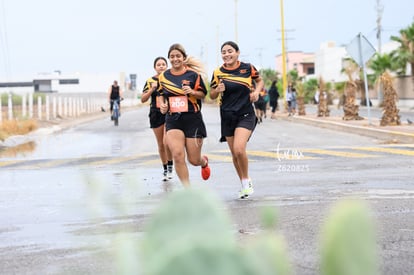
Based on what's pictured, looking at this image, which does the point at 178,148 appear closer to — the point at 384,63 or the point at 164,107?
the point at 164,107

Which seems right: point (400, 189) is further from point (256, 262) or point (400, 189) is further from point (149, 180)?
point (256, 262)

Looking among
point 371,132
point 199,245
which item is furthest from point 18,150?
point 199,245

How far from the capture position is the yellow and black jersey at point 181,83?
31.9ft

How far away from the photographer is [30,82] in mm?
155500

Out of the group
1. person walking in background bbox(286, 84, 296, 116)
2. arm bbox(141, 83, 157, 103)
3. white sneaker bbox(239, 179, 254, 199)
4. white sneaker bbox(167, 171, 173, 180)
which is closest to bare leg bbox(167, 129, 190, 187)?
white sneaker bbox(239, 179, 254, 199)

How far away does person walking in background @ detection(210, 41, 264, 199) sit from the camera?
977 centimetres

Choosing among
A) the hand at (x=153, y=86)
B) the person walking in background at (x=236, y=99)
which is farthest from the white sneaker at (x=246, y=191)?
the hand at (x=153, y=86)

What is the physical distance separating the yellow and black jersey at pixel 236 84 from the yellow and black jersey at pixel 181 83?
183mm

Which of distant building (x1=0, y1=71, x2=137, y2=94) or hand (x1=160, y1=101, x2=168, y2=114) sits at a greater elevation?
distant building (x1=0, y1=71, x2=137, y2=94)

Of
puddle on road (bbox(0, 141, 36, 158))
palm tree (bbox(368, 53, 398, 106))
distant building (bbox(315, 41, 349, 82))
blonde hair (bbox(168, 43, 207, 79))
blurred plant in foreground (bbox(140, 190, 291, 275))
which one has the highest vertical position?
distant building (bbox(315, 41, 349, 82))

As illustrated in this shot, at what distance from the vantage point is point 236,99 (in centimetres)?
989

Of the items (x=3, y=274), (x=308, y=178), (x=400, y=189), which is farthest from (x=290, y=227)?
(x=308, y=178)

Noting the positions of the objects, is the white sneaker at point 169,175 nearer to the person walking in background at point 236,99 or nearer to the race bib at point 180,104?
the person walking in background at point 236,99

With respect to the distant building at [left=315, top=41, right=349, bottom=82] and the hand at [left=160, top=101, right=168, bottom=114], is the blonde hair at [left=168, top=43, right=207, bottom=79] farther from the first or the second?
the distant building at [left=315, top=41, right=349, bottom=82]
